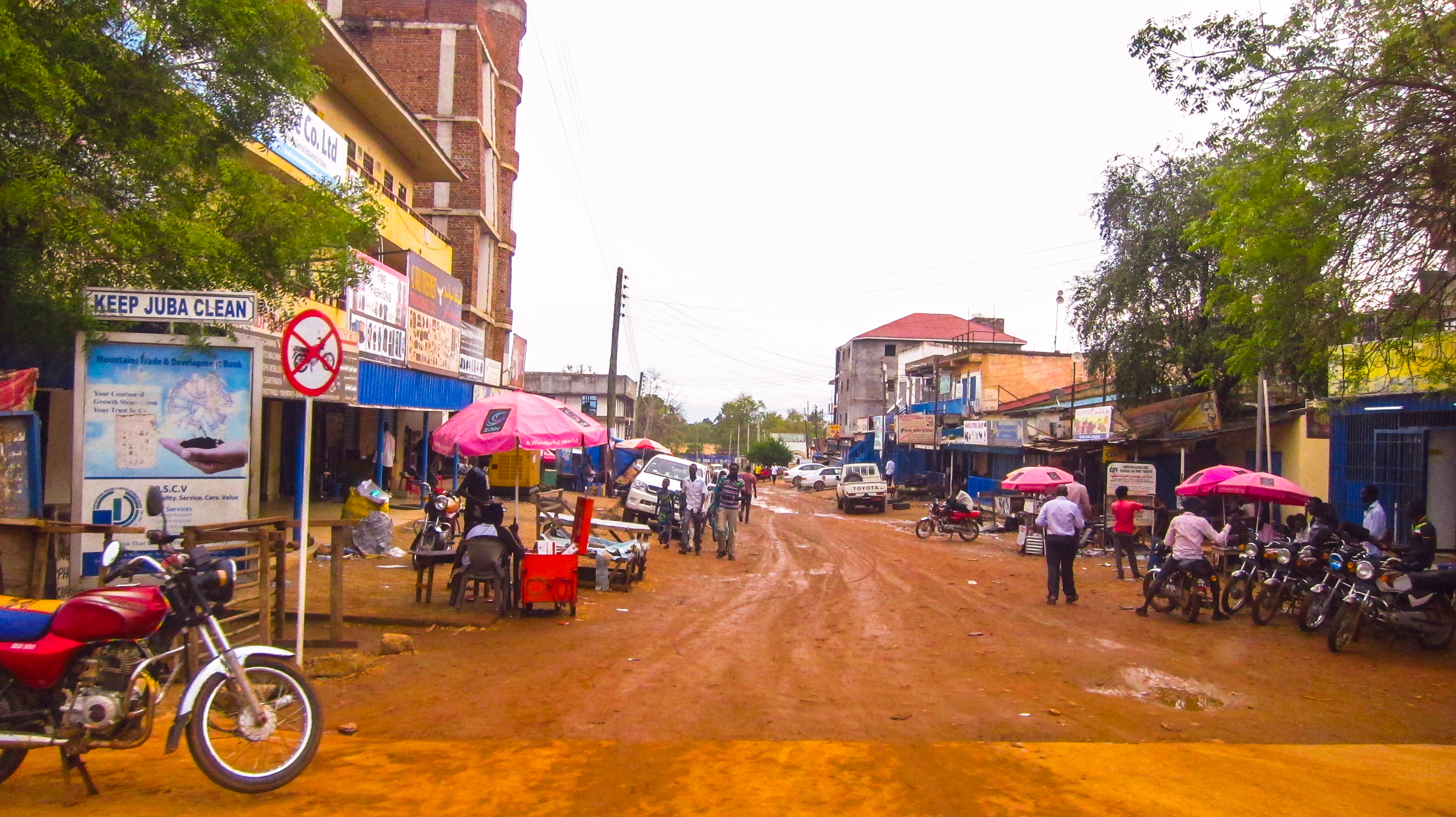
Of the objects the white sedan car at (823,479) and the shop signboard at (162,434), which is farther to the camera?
the white sedan car at (823,479)

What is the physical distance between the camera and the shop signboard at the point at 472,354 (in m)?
27.9

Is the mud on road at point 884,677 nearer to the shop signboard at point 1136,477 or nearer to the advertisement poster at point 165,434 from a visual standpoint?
the advertisement poster at point 165,434

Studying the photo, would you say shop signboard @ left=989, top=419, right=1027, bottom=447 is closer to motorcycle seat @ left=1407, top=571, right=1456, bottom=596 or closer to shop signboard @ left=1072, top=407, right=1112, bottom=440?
shop signboard @ left=1072, top=407, right=1112, bottom=440

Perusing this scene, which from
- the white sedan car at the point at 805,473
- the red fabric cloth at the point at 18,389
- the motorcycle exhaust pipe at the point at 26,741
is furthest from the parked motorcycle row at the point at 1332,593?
the white sedan car at the point at 805,473

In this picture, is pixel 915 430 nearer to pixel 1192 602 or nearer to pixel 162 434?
pixel 1192 602

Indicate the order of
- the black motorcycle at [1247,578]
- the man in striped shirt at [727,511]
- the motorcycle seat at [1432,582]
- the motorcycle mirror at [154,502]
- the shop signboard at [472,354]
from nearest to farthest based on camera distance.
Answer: the motorcycle mirror at [154,502]
the motorcycle seat at [1432,582]
the black motorcycle at [1247,578]
the man in striped shirt at [727,511]
the shop signboard at [472,354]

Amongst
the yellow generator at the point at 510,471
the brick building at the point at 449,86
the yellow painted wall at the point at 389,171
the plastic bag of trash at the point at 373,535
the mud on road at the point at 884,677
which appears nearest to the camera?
the mud on road at the point at 884,677

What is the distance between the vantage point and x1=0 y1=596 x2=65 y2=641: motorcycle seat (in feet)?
15.8

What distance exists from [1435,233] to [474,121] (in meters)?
28.7

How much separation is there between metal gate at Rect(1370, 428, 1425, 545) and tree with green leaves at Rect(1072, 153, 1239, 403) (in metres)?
4.98

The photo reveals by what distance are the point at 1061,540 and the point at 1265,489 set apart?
3.13m

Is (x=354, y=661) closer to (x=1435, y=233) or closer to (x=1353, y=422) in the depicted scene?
(x=1435, y=233)

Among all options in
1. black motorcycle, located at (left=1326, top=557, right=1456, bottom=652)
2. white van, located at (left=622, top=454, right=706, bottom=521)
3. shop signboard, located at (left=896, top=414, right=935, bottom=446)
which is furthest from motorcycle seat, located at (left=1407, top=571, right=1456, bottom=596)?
shop signboard, located at (left=896, top=414, right=935, bottom=446)

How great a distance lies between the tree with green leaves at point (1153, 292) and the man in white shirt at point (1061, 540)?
11.0 metres
